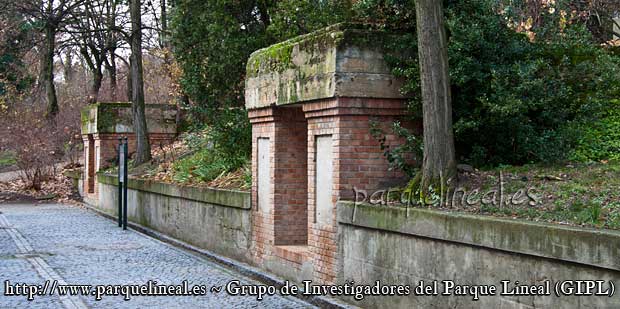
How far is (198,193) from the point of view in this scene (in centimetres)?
1529

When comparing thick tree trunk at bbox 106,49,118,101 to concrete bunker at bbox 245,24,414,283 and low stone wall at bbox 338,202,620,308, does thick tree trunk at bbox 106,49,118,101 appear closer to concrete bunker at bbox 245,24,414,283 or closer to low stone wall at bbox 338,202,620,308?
concrete bunker at bbox 245,24,414,283

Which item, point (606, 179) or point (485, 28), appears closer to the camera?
point (606, 179)

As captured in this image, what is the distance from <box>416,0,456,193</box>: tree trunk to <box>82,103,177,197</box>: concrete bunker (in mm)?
19216

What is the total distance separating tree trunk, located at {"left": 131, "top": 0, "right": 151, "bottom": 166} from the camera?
24625 mm

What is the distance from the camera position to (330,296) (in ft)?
32.4

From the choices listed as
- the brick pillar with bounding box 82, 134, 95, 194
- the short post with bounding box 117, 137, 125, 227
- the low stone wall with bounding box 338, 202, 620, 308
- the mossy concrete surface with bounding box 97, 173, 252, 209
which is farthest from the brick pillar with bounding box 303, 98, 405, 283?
the brick pillar with bounding box 82, 134, 95, 194

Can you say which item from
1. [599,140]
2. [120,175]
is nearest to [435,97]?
[599,140]

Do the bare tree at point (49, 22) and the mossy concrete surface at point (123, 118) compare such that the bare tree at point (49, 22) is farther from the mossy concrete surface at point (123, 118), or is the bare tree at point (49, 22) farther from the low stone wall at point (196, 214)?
the low stone wall at point (196, 214)

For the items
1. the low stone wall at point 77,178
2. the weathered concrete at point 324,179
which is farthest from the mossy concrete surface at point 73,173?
the weathered concrete at point 324,179

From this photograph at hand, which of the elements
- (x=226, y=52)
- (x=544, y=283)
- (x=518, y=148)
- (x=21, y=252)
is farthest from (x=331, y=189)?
(x=226, y=52)

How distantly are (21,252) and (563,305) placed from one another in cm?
1192

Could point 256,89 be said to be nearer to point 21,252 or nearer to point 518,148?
point 518,148

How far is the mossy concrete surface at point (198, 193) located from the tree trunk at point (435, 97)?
4.67 meters

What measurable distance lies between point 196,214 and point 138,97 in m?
9.89
